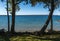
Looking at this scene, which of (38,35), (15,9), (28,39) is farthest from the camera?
(15,9)

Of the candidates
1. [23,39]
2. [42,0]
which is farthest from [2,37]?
[42,0]

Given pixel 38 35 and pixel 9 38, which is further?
pixel 38 35

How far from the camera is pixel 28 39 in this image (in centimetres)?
1530

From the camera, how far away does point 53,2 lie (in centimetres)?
1767

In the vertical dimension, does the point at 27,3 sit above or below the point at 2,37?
above

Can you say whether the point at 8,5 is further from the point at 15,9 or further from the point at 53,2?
the point at 53,2

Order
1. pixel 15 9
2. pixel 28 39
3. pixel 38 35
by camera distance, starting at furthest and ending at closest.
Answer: pixel 15 9
pixel 38 35
pixel 28 39

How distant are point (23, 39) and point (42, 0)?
387 cm

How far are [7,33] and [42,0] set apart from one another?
3.59 m

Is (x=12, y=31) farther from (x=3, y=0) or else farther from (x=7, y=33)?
(x=3, y=0)

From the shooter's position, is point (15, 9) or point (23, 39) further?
point (15, 9)

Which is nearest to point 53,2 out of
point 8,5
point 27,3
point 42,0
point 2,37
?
point 42,0

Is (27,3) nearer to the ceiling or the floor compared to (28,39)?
nearer to the ceiling

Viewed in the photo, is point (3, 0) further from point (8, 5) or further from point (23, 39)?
point (23, 39)
